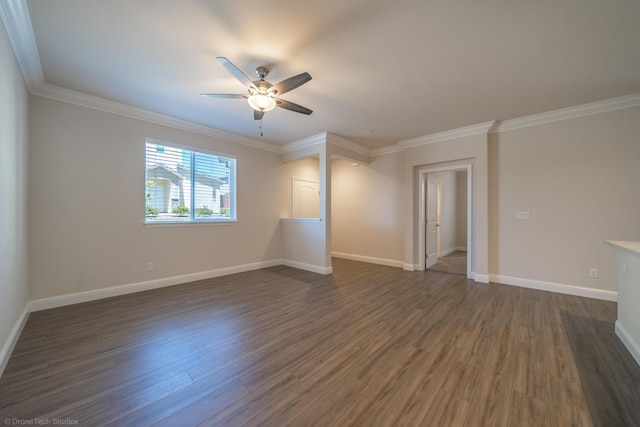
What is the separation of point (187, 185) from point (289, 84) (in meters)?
2.98

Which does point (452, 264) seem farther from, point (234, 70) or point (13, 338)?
point (13, 338)

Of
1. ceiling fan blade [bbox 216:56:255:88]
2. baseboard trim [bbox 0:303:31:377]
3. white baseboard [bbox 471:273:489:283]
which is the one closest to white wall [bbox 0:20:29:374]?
baseboard trim [bbox 0:303:31:377]

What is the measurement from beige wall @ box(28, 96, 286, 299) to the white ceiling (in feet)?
1.57

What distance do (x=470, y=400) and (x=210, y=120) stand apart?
476 cm

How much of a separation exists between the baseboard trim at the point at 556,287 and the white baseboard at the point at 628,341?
1.42m

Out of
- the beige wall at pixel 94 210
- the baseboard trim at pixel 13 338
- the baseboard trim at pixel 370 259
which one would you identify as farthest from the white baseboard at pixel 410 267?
the baseboard trim at pixel 13 338

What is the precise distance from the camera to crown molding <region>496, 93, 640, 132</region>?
3270mm

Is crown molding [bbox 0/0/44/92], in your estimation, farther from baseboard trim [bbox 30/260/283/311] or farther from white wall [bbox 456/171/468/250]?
white wall [bbox 456/171/468/250]

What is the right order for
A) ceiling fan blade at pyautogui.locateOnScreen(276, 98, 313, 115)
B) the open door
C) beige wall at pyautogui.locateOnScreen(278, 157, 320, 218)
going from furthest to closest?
beige wall at pyautogui.locateOnScreen(278, 157, 320, 218) → the open door → ceiling fan blade at pyautogui.locateOnScreen(276, 98, 313, 115)

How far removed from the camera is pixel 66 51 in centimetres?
239

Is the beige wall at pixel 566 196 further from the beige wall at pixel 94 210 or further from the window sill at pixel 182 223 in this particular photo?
the beige wall at pixel 94 210

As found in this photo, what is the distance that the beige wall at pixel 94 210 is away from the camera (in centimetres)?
306

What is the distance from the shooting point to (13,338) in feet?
7.32

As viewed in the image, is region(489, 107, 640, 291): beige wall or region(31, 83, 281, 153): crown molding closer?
region(31, 83, 281, 153): crown molding
